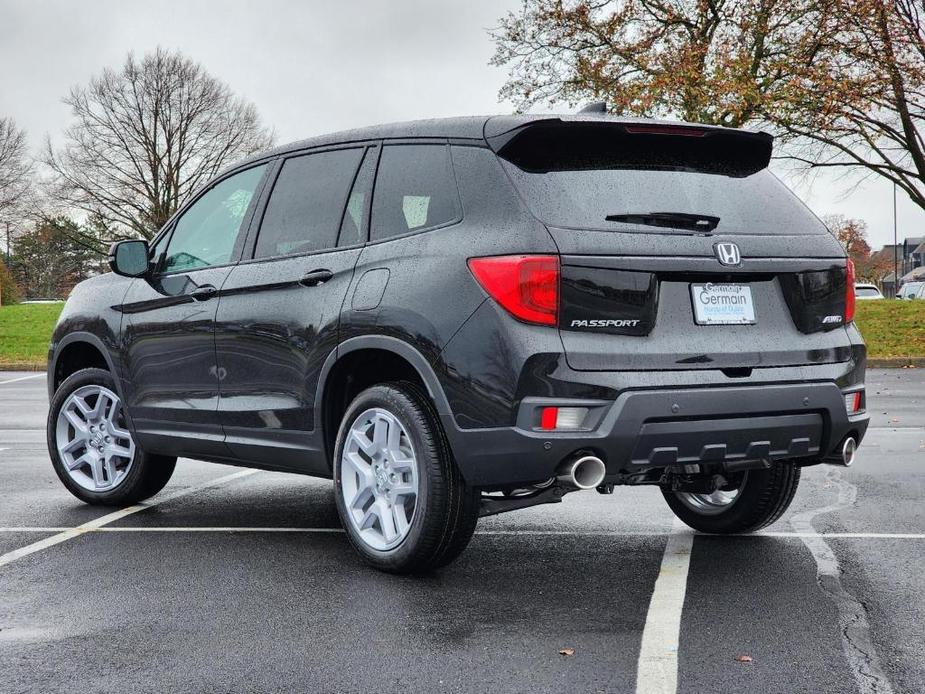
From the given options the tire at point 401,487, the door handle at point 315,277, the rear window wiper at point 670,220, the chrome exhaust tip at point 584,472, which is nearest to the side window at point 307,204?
the door handle at point 315,277

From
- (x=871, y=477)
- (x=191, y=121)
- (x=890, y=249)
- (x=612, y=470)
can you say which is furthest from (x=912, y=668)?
(x=890, y=249)

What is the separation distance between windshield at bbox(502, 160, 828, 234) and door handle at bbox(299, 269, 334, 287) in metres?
0.99

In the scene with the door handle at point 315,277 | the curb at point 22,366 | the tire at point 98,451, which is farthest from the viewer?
the curb at point 22,366

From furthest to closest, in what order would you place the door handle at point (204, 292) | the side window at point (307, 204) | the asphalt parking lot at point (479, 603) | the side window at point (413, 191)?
the door handle at point (204, 292) → the side window at point (307, 204) → the side window at point (413, 191) → the asphalt parking lot at point (479, 603)

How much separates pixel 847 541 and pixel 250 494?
12.1 ft

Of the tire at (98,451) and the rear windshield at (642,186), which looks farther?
the tire at (98,451)

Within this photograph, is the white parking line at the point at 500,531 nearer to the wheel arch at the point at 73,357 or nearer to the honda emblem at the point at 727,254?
the wheel arch at the point at 73,357

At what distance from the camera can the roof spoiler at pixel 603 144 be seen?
15.9 feet

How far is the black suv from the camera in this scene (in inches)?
178

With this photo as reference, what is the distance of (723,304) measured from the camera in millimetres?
4770

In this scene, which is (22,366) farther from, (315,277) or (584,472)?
(584,472)

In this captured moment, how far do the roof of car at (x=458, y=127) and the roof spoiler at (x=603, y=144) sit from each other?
0.6 inches

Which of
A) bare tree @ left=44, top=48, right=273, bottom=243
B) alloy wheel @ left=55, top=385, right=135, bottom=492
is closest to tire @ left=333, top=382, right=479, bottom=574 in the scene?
alloy wheel @ left=55, top=385, right=135, bottom=492

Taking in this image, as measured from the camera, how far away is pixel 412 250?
5012mm
